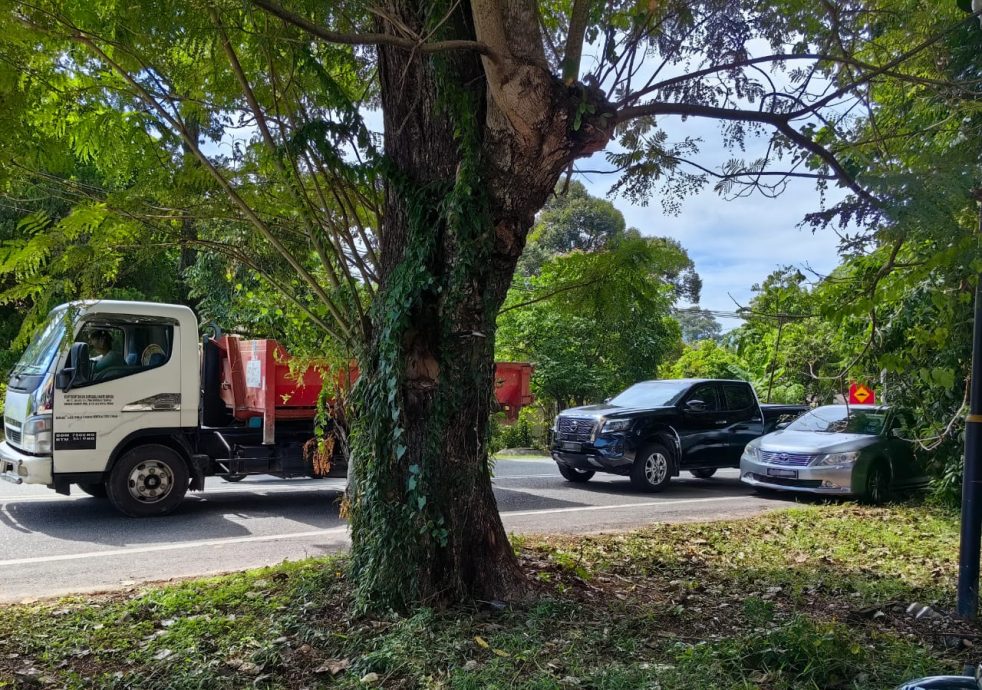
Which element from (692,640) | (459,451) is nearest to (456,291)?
(459,451)

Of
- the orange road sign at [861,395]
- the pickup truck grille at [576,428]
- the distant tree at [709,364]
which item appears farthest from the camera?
the distant tree at [709,364]

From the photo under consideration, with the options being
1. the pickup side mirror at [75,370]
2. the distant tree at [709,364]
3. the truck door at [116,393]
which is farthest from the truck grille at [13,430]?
the distant tree at [709,364]

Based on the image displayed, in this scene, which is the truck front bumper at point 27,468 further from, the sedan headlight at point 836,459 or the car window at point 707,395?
the sedan headlight at point 836,459

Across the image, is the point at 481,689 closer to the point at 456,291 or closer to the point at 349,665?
the point at 349,665

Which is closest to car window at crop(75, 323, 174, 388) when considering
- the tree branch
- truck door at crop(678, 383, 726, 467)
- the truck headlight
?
the truck headlight

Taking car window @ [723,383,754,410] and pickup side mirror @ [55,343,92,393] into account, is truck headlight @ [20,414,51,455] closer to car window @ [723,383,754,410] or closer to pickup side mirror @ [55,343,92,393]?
pickup side mirror @ [55,343,92,393]

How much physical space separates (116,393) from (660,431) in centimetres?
777

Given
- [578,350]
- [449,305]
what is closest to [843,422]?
[449,305]

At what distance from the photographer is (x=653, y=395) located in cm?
1309

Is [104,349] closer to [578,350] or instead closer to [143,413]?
[143,413]

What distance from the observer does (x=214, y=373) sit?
10039mm

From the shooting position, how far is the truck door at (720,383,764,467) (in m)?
13.1

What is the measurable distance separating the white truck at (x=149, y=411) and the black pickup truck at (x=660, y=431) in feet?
13.6

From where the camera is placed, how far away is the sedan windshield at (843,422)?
37.3ft
